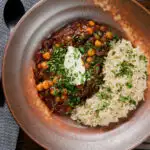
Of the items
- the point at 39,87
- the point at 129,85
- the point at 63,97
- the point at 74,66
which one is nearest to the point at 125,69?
the point at 129,85

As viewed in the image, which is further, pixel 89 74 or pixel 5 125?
pixel 5 125

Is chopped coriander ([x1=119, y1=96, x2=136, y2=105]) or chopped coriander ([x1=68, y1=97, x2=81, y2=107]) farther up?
chopped coriander ([x1=119, y1=96, x2=136, y2=105])

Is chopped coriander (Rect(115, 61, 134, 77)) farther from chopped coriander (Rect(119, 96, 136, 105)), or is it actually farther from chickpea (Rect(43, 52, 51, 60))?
chickpea (Rect(43, 52, 51, 60))

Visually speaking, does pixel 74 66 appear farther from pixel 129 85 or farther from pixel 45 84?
pixel 129 85

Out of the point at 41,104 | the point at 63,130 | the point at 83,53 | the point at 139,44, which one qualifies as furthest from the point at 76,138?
the point at 139,44

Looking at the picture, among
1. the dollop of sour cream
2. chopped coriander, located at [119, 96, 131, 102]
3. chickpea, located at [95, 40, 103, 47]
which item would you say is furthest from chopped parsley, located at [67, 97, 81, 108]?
chickpea, located at [95, 40, 103, 47]
